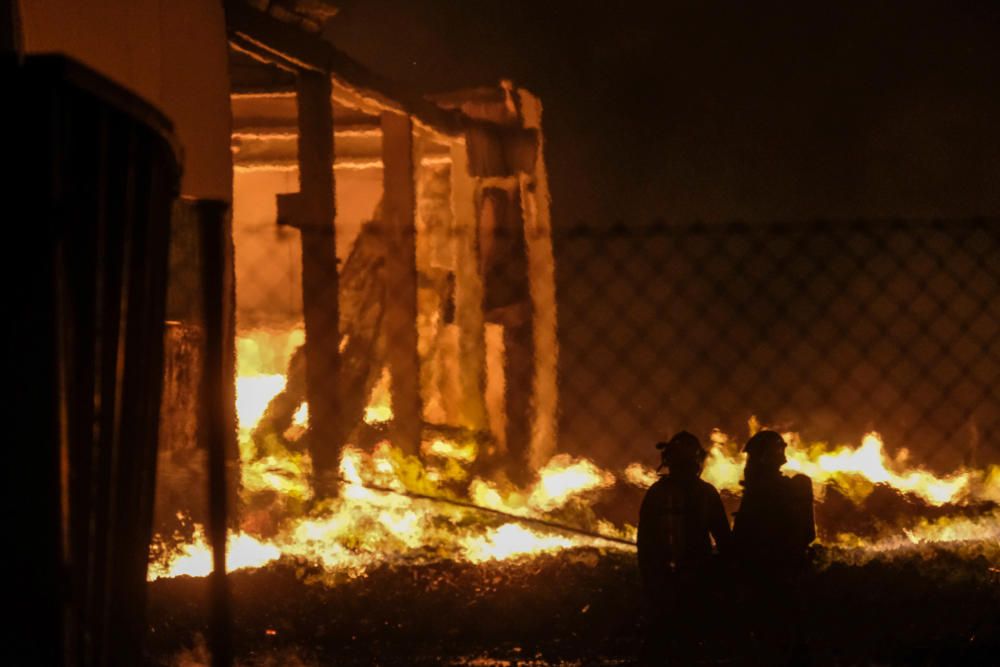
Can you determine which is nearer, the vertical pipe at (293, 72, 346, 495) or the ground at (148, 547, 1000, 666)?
the ground at (148, 547, 1000, 666)

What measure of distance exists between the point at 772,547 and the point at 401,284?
4357 mm

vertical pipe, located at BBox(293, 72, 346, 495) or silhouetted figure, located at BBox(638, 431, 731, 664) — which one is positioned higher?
vertical pipe, located at BBox(293, 72, 346, 495)

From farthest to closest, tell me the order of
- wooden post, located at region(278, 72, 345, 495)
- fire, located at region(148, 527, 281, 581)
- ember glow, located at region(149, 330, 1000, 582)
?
wooden post, located at region(278, 72, 345, 495), ember glow, located at region(149, 330, 1000, 582), fire, located at region(148, 527, 281, 581)

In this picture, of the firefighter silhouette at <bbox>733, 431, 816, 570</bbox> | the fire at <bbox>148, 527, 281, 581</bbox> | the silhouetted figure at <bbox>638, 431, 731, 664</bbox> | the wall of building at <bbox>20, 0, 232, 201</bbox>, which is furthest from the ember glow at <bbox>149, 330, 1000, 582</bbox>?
the wall of building at <bbox>20, 0, 232, 201</bbox>

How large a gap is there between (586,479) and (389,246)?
2.30m

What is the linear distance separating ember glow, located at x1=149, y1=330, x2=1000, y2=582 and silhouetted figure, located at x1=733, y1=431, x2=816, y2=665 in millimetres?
951

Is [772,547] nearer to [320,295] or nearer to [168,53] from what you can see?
[168,53]

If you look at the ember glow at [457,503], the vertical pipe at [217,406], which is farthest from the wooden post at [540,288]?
the vertical pipe at [217,406]

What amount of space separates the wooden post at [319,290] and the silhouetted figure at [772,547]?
11.1 ft

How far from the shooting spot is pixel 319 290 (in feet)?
24.5

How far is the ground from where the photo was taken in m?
4.48

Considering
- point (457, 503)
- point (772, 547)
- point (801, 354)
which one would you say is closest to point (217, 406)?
point (772, 547)

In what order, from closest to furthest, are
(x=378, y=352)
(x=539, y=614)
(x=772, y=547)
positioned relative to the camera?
(x=772, y=547), (x=539, y=614), (x=378, y=352)

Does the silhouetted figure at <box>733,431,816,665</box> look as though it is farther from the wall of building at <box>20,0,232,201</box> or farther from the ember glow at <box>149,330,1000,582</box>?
the wall of building at <box>20,0,232,201</box>
